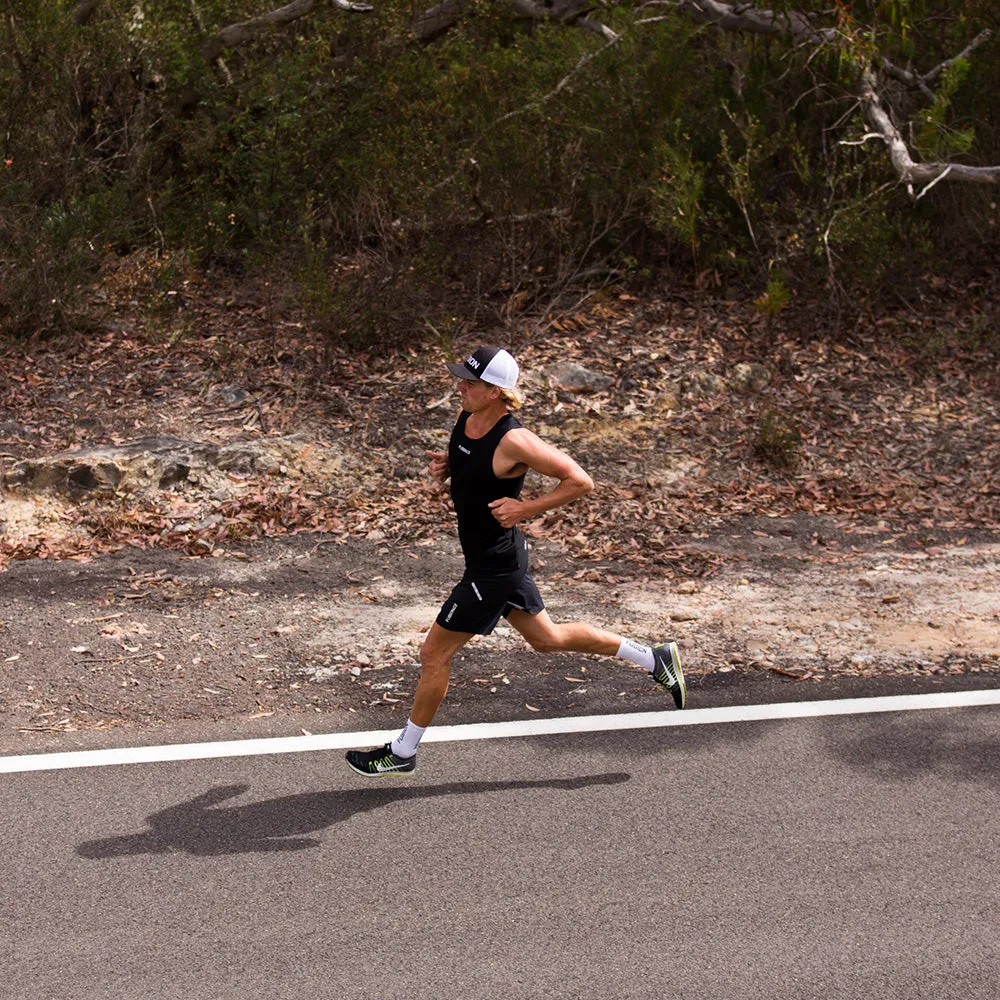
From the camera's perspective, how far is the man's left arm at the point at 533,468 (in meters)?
5.16

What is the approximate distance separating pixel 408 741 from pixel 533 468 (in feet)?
4.24

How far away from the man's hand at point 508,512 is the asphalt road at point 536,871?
3.74 ft

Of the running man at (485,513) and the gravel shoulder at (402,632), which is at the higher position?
the running man at (485,513)

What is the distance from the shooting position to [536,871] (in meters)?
4.64

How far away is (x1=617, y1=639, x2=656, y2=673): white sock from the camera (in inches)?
234

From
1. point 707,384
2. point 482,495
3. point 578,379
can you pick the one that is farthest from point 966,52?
point 482,495

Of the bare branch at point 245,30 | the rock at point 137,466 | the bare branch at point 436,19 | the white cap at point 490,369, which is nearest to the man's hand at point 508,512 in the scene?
the white cap at point 490,369

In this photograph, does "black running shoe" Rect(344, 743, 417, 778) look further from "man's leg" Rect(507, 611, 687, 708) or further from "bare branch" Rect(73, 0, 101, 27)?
"bare branch" Rect(73, 0, 101, 27)

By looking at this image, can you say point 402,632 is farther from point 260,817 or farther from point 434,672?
point 260,817

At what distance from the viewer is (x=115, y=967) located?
4.04 metres

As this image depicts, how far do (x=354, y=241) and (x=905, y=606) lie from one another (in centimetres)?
698

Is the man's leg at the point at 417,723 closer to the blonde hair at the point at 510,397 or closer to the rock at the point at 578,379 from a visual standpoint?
the blonde hair at the point at 510,397

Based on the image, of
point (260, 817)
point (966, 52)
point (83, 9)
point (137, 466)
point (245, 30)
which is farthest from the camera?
point (245, 30)

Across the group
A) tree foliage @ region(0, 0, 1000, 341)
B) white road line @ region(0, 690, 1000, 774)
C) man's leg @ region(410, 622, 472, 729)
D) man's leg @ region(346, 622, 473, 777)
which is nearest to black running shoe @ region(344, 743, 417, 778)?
man's leg @ region(346, 622, 473, 777)
